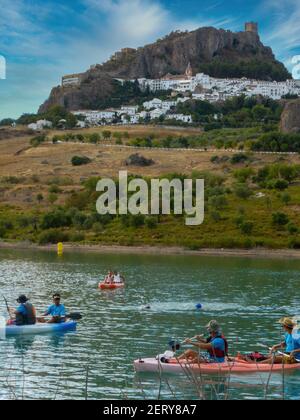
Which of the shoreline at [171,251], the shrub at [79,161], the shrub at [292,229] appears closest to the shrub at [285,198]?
the shrub at [292,229]

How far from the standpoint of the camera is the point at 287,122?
16075cm

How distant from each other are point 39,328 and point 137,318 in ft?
20.5

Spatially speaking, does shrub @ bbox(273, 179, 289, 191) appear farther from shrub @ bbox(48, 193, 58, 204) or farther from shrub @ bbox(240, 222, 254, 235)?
shrub @ bbox(48, 193, 58, 204)

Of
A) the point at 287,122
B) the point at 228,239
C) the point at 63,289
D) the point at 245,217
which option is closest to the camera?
the point at 63,289

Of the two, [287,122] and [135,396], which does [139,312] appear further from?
[287,122]

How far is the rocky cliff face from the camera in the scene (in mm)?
158250

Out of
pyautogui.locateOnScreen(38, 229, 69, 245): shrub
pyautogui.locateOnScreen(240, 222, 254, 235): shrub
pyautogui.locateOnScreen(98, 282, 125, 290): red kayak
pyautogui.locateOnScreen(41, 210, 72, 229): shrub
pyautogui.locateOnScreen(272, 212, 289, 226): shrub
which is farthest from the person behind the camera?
pyautogui.locateOnScreen(41, 210, 72, 229): shrub

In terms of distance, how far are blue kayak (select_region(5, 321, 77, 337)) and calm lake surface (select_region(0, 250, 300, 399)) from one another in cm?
51

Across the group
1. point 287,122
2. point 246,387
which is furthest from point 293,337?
point 287,122

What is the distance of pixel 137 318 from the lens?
34000 millimetres

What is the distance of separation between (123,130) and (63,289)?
148583 millimetres

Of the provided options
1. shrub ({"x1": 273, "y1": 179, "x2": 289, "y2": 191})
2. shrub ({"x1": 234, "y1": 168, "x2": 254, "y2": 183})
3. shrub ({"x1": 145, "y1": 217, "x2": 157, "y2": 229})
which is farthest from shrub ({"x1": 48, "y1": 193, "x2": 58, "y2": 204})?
shrub ({"x1": 273, "y1": 179, "x2": 289, "y2": 191})

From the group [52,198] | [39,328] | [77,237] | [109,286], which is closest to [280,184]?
[77,237]

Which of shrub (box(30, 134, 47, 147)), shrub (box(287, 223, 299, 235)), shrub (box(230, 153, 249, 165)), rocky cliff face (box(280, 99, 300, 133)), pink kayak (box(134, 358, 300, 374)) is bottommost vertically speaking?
pink kayak (box(134, 358, 300, 374))
